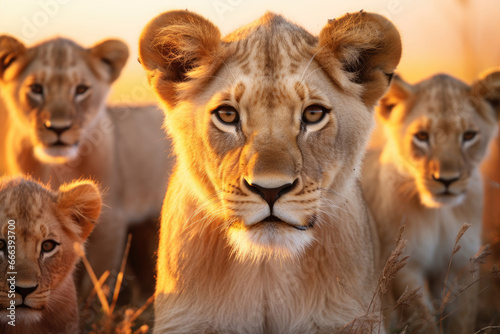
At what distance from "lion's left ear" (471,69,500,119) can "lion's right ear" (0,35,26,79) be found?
337 centimetres

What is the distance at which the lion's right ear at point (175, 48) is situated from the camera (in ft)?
9.96

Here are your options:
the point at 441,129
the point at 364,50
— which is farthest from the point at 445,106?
the point at 364,50

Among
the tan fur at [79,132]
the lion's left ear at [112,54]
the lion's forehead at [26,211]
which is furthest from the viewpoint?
the lion's left ear at [112,54]

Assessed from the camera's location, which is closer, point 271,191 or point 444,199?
point 271,191

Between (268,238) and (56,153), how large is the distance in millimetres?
2798

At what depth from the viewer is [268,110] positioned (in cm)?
279

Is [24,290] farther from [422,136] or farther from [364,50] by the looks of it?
[422,136]

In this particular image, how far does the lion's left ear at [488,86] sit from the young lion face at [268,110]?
2.05 m

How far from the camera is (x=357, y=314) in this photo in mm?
3119

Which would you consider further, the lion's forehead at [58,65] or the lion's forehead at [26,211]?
the lion's forehead at [58,65]

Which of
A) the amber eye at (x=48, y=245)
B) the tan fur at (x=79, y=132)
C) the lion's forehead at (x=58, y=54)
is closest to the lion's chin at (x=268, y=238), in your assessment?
the amber eye at (x=48, y=245)

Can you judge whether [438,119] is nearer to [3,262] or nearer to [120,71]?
[120,71]

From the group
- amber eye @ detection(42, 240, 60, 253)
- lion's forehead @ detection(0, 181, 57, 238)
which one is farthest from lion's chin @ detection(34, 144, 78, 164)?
amber eye @ detection(42, 240, 60, 253)

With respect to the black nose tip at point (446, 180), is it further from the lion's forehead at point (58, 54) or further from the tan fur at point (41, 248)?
the lion's forehead at point (58, 54)
